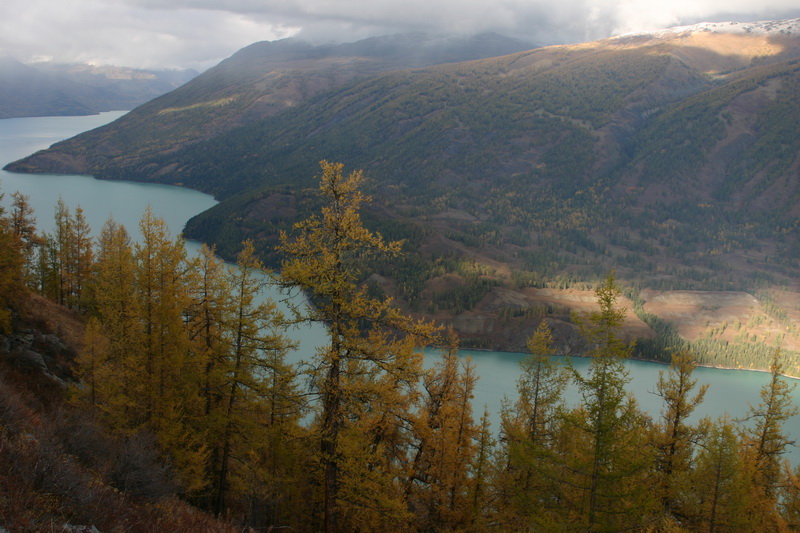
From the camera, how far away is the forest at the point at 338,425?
521 inches

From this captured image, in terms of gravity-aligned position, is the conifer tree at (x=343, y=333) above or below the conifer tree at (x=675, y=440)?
above

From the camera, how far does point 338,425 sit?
545 inches

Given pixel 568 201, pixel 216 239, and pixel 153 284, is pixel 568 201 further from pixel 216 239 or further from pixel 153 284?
pixel 153 284

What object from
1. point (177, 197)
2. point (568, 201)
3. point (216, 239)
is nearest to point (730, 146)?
point (568, 201)

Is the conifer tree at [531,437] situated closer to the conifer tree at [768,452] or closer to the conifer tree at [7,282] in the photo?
the conifer tree at [768,452]

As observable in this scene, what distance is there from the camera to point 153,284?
19312 mm

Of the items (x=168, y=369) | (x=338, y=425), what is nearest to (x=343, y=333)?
(x=338, y=425)

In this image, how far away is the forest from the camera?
43.4 feet

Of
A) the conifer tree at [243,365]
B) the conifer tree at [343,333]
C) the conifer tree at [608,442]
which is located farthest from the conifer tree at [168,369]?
the conifer tree at [608,442]

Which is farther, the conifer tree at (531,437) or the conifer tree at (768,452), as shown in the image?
the conifer tree at (768,452)

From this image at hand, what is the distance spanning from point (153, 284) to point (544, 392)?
51.9 feet

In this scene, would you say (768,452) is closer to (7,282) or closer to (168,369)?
(168,369)

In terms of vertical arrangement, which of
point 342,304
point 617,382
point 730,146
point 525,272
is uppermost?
point 730,146

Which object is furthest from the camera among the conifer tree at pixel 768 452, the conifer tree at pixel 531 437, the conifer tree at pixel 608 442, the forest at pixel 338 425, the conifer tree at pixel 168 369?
the conifer tree at pixel 768 452
